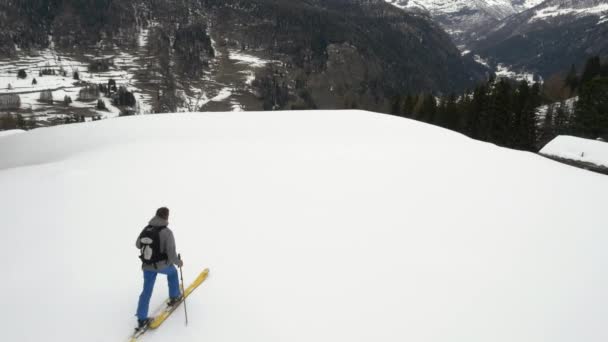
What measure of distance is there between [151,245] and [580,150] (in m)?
25.1

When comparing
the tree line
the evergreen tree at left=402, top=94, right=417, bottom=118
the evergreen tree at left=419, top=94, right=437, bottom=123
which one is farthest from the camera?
the evergreen tree at left=402, top=94, right=417, bottom=118

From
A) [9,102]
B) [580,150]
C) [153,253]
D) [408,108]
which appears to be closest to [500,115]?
[408,108]

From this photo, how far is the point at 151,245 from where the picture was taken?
6078 mm

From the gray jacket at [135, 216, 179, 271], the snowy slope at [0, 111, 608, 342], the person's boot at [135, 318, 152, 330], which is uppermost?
the gray jacket at [135, 216, 179, 271]

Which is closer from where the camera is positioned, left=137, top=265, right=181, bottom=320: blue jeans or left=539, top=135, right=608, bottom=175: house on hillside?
left=137, top=265, right=181, bottom=320: blue jeans

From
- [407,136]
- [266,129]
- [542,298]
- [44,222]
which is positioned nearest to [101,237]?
[44,222]

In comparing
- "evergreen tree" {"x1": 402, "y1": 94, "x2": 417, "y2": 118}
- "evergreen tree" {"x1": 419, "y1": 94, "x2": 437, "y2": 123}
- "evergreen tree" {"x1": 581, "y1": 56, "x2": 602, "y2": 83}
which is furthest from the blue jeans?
"evergreen tree" {"x1": 581, "y1": 56, "x2": 602, "y2": 83}

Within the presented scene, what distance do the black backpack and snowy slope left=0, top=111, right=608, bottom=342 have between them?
59.7 inches

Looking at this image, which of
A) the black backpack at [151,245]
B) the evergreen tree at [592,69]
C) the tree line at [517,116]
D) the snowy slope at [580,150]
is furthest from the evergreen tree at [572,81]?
the black backpack at [151,245]

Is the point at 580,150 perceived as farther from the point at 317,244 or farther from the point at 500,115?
the point at 500,115

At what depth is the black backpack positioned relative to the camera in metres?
6.05

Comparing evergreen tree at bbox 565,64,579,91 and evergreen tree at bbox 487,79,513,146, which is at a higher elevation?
evergreen tree at bbox 565,64,579,91

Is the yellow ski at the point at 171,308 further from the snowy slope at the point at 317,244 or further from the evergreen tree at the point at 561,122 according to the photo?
the evergreen tree at the point at 561,122

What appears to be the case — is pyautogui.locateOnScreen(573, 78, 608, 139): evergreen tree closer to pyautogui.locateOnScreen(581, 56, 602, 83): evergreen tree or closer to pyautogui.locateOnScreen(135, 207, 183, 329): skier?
pyautogui.locateOnScreen(581, 56, 602, 83): evergreen tree
